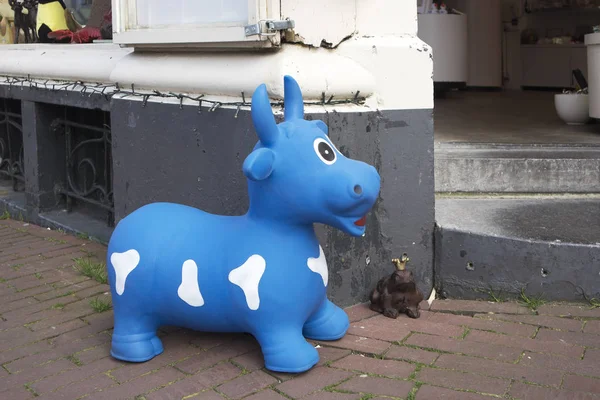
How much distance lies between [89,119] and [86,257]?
47.0 inches

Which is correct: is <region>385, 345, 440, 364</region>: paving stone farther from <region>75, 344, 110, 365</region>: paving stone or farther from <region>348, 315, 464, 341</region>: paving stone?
<region>75, 344, 110, 365</region>: paving stone

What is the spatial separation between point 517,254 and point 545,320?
0.35 m

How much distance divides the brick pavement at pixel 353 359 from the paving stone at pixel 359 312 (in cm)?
1

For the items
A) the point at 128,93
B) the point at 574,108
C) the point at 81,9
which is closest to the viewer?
the point at 128,93

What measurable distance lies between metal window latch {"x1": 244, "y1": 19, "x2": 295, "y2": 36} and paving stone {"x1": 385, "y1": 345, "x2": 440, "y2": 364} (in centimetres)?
151

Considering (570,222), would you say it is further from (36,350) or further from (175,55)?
(36,350)

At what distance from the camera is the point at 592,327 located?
3.43 meters

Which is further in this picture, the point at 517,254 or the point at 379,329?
the point at 517,254

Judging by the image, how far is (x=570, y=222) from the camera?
396cm

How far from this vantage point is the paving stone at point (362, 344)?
3.26m

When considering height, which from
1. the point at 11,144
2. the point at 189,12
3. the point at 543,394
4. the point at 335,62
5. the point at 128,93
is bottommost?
the point at 543,394

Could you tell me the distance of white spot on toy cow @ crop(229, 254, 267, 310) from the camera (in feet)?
9.52

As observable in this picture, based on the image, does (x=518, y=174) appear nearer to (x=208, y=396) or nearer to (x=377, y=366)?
(x=377, y=366)

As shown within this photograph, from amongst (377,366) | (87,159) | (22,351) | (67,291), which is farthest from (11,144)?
(377,366)
